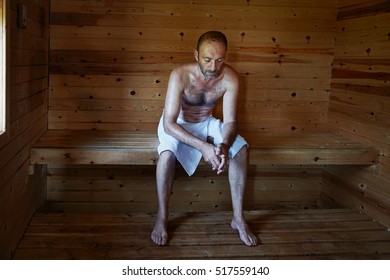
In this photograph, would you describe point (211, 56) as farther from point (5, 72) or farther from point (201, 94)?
point (5, 72)

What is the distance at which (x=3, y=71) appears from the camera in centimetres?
212

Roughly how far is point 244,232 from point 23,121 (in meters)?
1.37

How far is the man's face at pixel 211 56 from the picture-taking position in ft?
8.22

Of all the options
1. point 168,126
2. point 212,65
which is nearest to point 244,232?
point 168,126

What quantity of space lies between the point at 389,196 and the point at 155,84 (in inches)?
70.0

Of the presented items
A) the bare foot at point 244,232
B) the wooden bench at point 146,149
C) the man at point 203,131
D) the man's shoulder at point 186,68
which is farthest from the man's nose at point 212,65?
the bare foot at point 244,232

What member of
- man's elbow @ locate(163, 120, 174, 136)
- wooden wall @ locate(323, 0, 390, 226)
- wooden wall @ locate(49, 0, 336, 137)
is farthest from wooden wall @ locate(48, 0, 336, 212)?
man's elbow @ locate(163, 120, 174, 136)

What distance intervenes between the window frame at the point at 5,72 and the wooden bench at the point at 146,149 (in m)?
0.68

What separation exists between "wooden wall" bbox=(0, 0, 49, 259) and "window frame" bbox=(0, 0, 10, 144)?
38mm

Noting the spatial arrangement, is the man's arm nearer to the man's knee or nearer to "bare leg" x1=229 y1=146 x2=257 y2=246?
"bare leg" x1=229 y1=146 x2=257 y2=246

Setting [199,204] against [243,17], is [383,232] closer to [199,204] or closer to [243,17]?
[199,204]

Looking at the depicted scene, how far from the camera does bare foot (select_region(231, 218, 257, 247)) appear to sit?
8.52ft

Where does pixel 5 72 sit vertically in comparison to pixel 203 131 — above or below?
above

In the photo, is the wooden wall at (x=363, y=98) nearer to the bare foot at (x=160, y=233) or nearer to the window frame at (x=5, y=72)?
the bare foot at (x=160, y=233)
